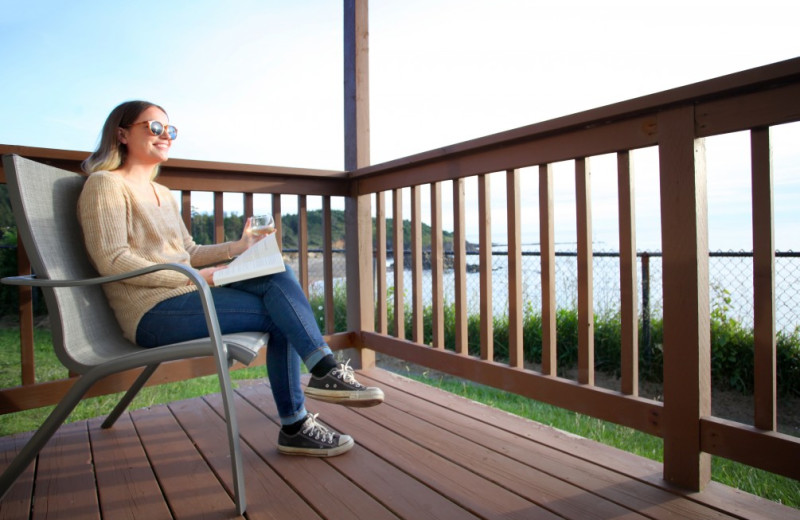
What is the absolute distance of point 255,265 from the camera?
56.0 inches

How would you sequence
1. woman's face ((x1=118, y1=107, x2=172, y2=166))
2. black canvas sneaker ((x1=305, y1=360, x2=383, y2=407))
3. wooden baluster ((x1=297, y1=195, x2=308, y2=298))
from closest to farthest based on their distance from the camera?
black canvas sneaker ((x1=305, y1=360, x2=383, y2=407)), woman's face ((x1=118, y1=107, x2=172, y2=166)), wooden baluster ((x1=297, y1=195, x2=308, y2=298))

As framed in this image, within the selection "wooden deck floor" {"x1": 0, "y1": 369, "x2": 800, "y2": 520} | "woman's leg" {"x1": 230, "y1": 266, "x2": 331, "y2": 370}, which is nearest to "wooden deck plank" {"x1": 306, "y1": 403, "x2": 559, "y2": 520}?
"wooden deck floor" {"x1": 0, "y1": 369, "x2": 800, "y2": 520}

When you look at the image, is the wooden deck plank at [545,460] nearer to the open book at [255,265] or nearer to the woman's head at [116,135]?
the open book at [255,265]

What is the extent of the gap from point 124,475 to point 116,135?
3.62ft

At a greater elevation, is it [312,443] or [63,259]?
[63,259]

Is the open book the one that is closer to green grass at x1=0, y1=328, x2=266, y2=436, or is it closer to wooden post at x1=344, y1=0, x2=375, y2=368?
wooden post at x1=344, y1=0, x2=375, y2=368

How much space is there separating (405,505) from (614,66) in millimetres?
5108

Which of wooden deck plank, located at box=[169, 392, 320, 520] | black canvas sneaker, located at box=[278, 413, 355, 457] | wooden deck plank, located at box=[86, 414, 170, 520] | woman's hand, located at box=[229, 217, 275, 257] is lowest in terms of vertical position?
wooden deck plank, located at box=[86, 414, 170, 520]

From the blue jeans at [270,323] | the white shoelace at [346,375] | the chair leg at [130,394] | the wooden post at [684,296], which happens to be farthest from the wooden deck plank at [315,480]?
the wooden post at [684,296]

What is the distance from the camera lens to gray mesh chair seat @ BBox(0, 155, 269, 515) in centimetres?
121

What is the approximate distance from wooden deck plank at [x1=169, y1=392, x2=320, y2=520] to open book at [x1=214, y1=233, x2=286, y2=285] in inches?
22.9

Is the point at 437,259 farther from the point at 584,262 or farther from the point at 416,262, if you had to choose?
the point at 584,262

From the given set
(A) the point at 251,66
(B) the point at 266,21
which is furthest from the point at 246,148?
(B) the point at 266,21

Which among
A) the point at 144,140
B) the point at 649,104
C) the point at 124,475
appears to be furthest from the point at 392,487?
the point at 144,140
